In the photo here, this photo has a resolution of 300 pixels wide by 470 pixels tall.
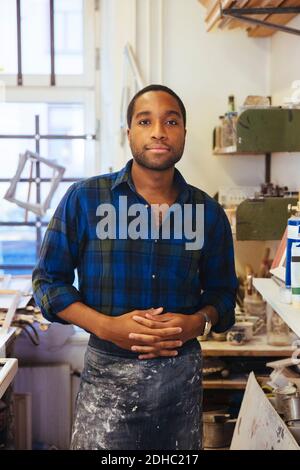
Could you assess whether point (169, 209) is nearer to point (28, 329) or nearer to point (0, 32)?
point (28, 329)

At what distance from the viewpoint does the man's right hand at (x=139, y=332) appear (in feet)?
5.13

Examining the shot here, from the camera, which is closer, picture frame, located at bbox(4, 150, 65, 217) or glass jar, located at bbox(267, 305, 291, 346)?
glass jar, located at bbox(267, 305, 291, 346)

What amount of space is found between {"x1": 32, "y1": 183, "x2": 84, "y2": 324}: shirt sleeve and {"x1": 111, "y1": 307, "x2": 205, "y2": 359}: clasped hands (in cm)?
14

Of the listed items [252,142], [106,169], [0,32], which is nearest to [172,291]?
[252,142]

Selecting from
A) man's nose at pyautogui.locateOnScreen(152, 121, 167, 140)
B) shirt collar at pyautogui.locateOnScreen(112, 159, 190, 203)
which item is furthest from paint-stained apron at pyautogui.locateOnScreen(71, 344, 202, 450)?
man's nose at pyautogui.locateOnScreen(152, 121, 167, 140)

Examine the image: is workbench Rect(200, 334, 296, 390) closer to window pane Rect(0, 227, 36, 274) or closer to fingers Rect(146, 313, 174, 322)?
fingers Rect(146, 313, 174, 322)

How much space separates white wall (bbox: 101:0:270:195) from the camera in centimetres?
294

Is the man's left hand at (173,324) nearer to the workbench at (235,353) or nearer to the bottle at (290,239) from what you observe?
the bottle at (290,239)

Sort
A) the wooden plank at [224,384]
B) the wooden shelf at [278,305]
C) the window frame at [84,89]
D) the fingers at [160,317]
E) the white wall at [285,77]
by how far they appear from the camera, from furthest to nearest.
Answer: the window frame at [84,89] < the white wall at [285,77] < the wooden plank at [224,384] < the fingers at [160,317] < the wooden shelf at [278,305]

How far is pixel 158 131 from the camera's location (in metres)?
1.60

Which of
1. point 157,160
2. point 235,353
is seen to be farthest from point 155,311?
point 235,353

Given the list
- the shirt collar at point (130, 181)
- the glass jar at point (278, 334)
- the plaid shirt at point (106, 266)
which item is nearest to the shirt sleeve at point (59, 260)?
the plaid shirt at point (106, 266)

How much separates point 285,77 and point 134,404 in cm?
162

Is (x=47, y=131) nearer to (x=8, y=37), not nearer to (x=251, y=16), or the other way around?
(x=8, y=37)
